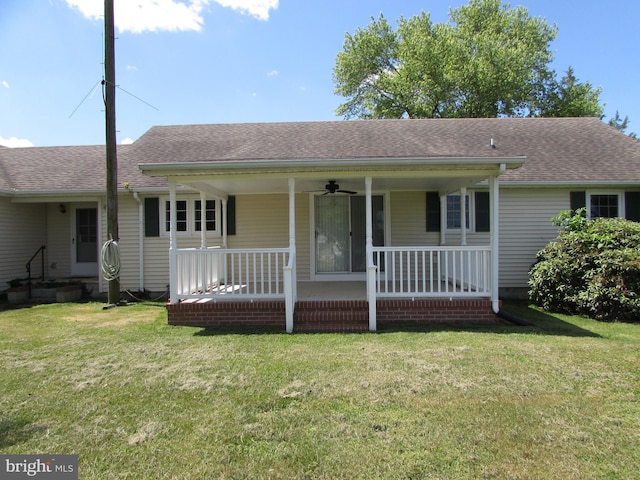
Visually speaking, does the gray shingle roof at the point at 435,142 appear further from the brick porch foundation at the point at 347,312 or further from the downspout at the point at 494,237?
the brick porch foundation at the point at 347,312

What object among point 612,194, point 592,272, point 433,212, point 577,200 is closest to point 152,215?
point 433,212

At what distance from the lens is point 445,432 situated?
284cm

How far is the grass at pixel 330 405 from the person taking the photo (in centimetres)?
251

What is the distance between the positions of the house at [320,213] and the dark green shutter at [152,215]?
2cm

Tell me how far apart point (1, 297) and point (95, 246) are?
2315 mm

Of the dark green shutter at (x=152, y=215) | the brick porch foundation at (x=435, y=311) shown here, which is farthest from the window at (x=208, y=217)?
the brick porch foundation at (x=435, y=311)

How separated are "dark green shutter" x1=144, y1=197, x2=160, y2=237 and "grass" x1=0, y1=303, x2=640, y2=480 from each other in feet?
14.1

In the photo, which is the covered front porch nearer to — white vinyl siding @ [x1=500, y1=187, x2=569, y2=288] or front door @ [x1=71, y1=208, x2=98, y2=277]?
white vinyl siding @ [x1=500, y1=187, x2=569, y2=288]

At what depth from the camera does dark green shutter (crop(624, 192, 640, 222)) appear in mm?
8859

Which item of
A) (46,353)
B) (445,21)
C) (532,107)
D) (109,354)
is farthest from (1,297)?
(445,21)

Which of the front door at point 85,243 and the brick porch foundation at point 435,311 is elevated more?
the front door at point 85,243

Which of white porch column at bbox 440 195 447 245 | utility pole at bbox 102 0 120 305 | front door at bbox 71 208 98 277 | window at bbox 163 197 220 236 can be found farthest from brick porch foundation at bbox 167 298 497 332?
front door at bbox 71 208 98 277

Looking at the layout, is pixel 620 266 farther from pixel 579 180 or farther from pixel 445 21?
pixel 445 21

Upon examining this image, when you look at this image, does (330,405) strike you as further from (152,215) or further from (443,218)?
(152,215)
